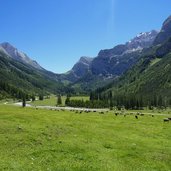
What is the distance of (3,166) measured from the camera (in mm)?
25812

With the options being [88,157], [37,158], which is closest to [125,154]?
[88,157]

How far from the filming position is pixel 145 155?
34.4 meters

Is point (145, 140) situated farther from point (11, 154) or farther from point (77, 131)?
point (11, 154)

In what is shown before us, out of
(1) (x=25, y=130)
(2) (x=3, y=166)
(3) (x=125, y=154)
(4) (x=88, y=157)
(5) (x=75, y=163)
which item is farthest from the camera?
(1) (x=25, y=130)

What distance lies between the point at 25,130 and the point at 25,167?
14.8 meters

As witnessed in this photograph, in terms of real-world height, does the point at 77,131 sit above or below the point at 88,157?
above

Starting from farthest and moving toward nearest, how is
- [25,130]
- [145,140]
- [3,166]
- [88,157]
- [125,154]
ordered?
[145,140] → [25,130] → [125,154] → [88,157] → [3,166]

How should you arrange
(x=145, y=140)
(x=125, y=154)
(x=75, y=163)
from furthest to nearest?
(x=145, y=140), (x=125, y=154), (x=75, y=163)

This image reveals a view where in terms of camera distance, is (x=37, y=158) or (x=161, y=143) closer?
(x=37, y=158)

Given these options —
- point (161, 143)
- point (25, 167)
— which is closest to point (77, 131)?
point (161, 143)

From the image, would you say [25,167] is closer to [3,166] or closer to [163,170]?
[3,166]

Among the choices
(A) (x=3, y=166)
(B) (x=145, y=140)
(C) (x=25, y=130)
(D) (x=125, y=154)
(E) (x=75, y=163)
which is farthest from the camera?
(B) (x=145, y=140)

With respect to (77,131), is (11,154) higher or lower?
lower

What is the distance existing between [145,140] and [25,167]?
22.6 m
